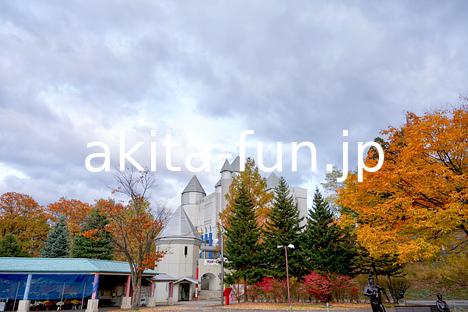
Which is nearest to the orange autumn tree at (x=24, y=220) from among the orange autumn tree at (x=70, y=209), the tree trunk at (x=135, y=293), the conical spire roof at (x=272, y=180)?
the orange autumn tree at (x=70, y=209)

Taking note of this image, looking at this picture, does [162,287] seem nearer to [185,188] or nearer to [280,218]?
[280,218]

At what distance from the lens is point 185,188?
6844cm

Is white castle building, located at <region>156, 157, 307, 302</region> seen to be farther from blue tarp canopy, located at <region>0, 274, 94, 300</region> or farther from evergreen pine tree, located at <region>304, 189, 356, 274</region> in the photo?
blue tarp canopy, located at <region>0, 274, 94, 300</region>

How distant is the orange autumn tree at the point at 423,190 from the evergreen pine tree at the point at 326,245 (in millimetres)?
12391

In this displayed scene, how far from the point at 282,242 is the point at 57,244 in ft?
93.3

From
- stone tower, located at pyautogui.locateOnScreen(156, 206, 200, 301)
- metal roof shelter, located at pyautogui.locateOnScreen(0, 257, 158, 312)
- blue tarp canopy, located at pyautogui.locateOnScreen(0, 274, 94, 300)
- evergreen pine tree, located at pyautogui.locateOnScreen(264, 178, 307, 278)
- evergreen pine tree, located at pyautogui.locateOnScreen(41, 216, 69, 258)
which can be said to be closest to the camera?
metal roof shelter, located at pyautogui.locateOnScreen(0, 257, 158, 312)

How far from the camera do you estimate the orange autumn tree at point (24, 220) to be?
4544cm

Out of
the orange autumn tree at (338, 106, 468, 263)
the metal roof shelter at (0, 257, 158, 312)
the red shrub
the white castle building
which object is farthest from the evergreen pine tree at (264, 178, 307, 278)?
the orange autumn tree at (338, 106, 468, 263)

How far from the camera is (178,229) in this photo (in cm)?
4334

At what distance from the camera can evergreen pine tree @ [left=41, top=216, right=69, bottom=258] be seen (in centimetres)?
3997

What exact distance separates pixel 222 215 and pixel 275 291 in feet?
37.5

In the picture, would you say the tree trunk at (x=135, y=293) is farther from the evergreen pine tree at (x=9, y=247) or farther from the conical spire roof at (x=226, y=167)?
the conical spire roof at (x=226, y=167)

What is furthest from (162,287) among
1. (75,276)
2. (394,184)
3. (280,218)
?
(394,184)

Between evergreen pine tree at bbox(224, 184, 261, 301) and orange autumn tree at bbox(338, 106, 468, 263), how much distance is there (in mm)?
15552
